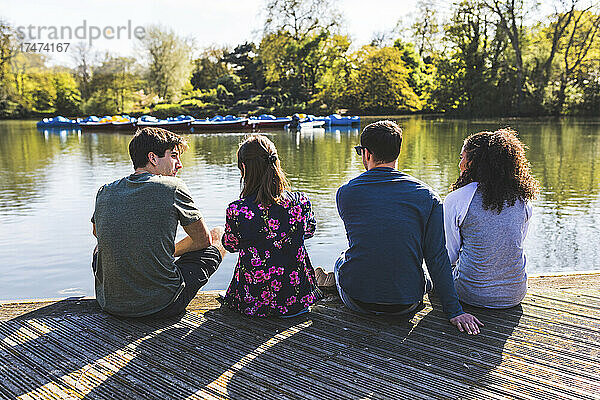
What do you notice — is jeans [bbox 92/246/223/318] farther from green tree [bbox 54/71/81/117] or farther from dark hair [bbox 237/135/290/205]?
green tree [bbox 54/71/81/117]

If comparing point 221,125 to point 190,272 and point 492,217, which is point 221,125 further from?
point 492,217

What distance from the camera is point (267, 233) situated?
9.41ft

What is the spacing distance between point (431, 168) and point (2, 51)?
149 feet

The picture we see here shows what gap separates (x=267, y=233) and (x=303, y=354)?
653mm

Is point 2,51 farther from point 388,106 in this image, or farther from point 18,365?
point 18,365

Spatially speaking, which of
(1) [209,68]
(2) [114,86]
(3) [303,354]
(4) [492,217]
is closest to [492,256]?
(4) [492,217]

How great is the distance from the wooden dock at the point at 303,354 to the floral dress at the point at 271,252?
0.11 metres

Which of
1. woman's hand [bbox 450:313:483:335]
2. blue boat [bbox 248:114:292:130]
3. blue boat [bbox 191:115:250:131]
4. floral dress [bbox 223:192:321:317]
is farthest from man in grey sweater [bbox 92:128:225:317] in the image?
blue boat [bbox 248:114:292:130]

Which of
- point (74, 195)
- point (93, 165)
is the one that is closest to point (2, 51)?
point (93, 165)

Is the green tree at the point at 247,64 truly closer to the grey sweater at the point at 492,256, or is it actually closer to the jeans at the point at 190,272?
the jeans at the point at 190,272

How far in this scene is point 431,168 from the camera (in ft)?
40.2

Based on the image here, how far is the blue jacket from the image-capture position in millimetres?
2752

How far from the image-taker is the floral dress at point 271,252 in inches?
113

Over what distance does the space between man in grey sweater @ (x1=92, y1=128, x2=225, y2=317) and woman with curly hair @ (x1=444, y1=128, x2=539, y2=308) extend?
58.0 inches
